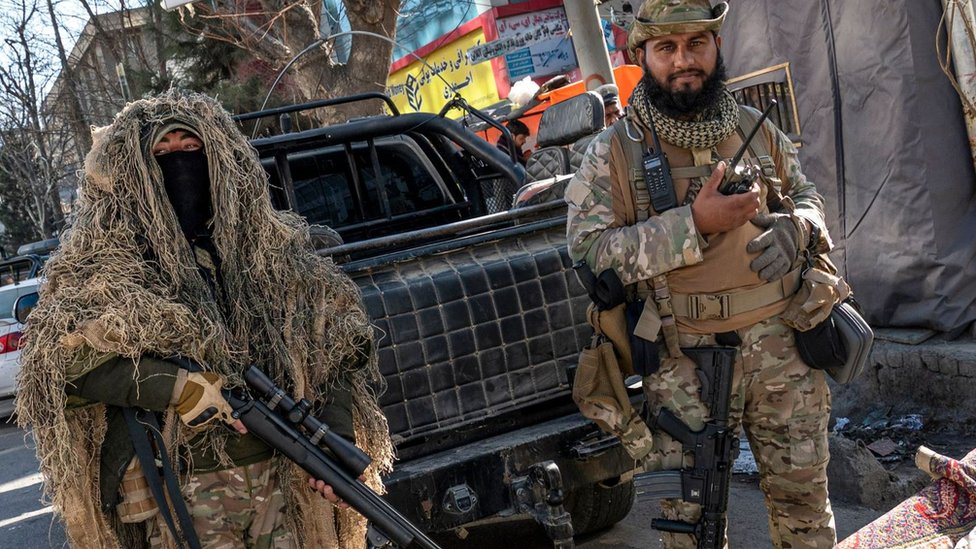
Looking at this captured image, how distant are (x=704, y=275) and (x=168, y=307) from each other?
1.49 meters

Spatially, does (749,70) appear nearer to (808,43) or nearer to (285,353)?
(808,43)

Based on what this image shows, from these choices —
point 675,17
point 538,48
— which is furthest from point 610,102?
point 538,48

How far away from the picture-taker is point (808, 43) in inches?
252

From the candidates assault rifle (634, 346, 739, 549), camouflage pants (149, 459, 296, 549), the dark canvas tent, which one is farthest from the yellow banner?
camouflage pants (149, 459, 296, 549)

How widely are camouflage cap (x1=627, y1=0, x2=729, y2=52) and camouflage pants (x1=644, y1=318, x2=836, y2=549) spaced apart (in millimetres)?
891

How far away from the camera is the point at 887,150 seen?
5875 millimetres

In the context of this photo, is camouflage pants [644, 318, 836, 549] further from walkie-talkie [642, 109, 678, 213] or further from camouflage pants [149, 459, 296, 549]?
camouflage pants [149, 459, 296, 549]

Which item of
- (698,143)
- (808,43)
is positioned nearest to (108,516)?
(698,143)

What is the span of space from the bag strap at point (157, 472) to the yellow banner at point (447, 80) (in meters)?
14.6

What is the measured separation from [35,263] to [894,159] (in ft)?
32.8

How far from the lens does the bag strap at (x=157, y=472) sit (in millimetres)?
2529

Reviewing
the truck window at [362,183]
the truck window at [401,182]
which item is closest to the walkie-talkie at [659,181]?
the truck window at [362,183]

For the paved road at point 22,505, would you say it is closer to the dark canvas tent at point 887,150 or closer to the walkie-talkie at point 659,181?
the walkie-talkie at point 659,181

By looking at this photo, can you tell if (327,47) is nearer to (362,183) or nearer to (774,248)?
(362,183)
